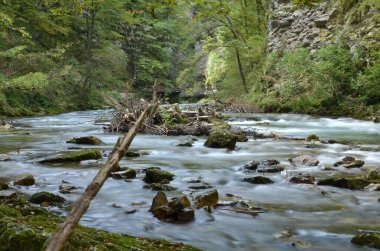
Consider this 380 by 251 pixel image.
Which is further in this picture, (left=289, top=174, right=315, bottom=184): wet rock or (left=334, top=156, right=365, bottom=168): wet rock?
(left=334, top=156, right=365, bottom=168): wet rock

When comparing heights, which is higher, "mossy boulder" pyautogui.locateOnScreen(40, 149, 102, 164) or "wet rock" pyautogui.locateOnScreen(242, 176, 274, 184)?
"mossy boulder" pyautogui.locateOnScreen(40, 149, 102, 164)

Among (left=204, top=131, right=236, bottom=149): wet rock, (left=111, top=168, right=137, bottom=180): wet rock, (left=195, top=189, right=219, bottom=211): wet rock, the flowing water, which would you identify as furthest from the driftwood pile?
(left=195, top=189, right=219, bottom=211): wet rock

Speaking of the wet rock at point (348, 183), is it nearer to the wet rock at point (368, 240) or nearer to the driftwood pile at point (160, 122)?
the wet rock at point (368, 240)

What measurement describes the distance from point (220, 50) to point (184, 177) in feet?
84.0

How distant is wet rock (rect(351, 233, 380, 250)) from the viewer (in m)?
2.95

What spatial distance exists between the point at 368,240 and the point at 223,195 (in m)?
1.79

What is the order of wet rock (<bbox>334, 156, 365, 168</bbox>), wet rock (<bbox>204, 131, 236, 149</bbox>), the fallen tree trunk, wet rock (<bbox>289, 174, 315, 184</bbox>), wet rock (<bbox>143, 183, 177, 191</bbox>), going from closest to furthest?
the fallen tree trunk < wet rock (<bbox>143, 183, 177, 191</bbox>) < wet rock (<bbox>289, 174, 315, 184</bbox>) < wet rock (<bbox>334, 156, 365, 168</bbox>) < wet rock (<bbox>204, 131, 236, 149</bbox>)

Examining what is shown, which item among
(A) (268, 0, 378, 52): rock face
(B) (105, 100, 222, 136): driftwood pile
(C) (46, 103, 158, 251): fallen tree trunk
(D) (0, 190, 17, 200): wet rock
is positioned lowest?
(D) (0, 190, 17, 200): wet rock

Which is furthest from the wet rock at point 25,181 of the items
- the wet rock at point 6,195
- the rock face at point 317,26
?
the rock face at point 317,26

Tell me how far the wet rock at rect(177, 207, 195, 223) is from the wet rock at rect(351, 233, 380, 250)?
1.31m

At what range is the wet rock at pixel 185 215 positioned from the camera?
3535mm

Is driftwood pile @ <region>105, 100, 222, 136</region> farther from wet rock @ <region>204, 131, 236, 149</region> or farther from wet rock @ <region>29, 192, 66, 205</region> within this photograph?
wet rock @ <region>29, 192, 66, 205</region>

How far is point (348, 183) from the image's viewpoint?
480cm

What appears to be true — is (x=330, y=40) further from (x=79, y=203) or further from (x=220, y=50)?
(x=79, y=203)
